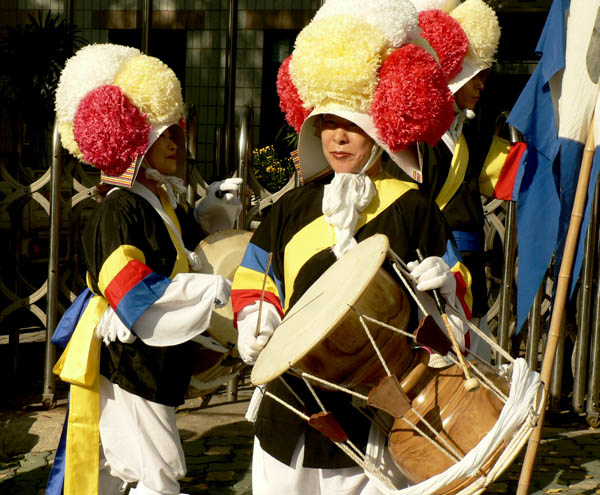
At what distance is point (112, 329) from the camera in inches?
132

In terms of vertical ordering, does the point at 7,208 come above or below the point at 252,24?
below

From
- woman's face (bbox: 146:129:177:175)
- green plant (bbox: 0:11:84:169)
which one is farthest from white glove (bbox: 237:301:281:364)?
green plant (bbox: 0:11:84:169)

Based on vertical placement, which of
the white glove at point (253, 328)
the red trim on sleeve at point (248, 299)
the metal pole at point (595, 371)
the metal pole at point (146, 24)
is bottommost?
the metal pole at point (595, 371)

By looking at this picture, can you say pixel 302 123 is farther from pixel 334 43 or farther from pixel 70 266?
pixel 70 266

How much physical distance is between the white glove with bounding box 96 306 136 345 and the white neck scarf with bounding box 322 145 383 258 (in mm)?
1014

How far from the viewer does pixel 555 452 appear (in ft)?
15.5

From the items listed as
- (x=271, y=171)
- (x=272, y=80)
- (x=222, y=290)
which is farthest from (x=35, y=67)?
(x=222, y=290)

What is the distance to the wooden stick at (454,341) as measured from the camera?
224 centimetres

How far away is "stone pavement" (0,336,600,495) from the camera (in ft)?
13.8

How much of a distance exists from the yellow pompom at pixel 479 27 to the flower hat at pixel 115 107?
1224mm

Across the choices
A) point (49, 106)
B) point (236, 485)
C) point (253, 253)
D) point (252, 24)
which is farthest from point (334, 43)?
point (252, 24)

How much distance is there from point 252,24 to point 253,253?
7436mm

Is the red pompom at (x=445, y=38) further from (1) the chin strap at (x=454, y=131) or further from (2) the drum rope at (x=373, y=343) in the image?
(2) the drum rope at (x=373, y=343)

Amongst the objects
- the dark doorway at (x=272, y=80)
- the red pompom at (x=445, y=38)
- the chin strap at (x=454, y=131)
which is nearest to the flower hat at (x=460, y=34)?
the red pompom at (x=445, y=38)
